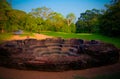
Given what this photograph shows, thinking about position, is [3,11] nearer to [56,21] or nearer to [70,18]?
[56,21]

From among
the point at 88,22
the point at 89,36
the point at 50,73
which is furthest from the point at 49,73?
the point at 88,22

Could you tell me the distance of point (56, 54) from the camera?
707cm

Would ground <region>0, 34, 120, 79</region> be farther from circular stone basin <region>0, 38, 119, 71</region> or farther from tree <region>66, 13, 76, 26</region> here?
tree <region>66, 13, 76, 26</region>

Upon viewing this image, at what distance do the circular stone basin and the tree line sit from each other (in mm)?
485

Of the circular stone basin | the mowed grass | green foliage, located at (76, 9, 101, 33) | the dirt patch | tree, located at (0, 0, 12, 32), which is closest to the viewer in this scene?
the dirt patch

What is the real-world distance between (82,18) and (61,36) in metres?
0.95

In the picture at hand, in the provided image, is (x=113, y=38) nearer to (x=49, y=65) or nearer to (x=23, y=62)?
(x=49, y=65)

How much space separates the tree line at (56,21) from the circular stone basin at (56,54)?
0.48 m

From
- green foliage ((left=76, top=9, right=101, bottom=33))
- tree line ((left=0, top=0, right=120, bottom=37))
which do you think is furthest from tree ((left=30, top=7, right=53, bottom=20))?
green foliage ((left=76, top=9, right=101, bottom=33))

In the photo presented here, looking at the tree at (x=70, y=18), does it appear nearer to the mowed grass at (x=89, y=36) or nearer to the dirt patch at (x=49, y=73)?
the mowed grass at (x=89, y=36)

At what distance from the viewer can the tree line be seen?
6246 millimetres

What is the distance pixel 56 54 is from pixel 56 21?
1278 millimetres

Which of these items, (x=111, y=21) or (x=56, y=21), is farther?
(x=111, y=21)

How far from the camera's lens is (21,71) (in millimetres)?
5949
